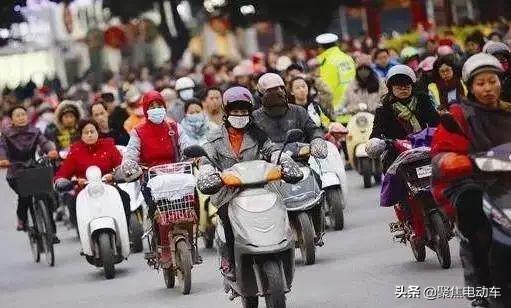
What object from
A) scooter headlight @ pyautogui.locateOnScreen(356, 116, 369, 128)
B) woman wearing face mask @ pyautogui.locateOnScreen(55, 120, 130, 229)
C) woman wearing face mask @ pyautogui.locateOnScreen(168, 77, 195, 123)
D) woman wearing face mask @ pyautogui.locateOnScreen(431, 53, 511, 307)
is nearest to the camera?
woman wearing face mask @ pyautogui.locateOnScreen(431, 53, 511, 307)

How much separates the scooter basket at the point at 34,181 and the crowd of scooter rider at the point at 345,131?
0.25 m

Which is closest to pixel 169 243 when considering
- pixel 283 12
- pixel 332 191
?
pixel 332 191

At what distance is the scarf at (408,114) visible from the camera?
50.9 feet

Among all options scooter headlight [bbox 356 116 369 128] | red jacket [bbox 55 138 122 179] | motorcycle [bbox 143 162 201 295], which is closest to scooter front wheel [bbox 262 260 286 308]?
motorcycle [bbox 143 162 201 295]

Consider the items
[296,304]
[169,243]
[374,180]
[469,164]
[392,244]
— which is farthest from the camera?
[374,180]

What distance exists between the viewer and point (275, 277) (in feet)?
42.3

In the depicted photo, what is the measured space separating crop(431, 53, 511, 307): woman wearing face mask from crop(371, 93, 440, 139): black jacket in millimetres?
4173

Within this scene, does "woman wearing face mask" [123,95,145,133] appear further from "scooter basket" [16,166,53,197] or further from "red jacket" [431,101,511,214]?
"red jacket" [431,101,511,214]

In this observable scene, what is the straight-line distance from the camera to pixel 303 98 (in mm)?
20719

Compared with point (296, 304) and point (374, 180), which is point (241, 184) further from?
point (374, 180)

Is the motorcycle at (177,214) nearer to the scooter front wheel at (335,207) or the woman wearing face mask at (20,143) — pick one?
the scooter front wheel at (335,207)

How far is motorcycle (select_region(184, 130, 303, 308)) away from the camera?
12.9 m

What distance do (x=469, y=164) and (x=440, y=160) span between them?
0.26 meters


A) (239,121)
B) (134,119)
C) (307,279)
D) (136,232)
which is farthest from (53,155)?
(239,121)
